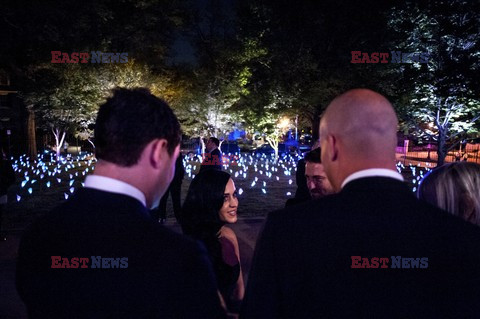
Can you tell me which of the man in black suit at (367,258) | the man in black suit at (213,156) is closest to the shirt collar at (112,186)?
the man in black suit at (367,258)

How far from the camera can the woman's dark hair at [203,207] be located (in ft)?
10.5

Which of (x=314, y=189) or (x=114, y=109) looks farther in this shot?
(x=314, y=189)

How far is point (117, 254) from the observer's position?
1253 mm

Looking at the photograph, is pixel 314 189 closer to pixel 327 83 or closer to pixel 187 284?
pixel 187 284

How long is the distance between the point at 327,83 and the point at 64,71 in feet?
47.7

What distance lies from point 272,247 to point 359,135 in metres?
0.57

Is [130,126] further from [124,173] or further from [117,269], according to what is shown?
[117,269]

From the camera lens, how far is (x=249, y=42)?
23859mm

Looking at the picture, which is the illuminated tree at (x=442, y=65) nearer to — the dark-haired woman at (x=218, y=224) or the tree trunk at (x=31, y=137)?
the dark-haired woman at (x=218, y=224)

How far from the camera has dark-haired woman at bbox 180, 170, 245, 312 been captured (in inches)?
117

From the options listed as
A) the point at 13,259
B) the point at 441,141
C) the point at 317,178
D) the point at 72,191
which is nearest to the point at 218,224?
the point at 317,178

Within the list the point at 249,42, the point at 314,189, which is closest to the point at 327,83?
the point at 249,42

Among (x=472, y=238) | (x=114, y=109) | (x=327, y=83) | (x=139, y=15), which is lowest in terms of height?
(x=472, y=238)

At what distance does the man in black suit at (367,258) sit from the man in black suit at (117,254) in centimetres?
27
